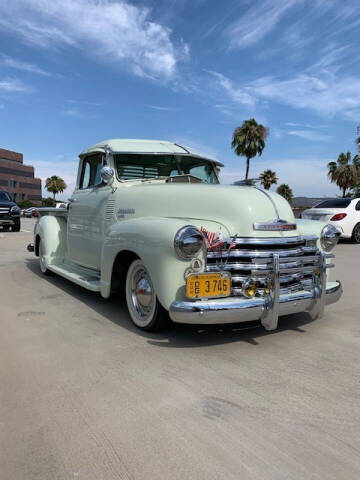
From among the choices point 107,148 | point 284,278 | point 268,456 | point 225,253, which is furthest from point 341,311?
point 107,148

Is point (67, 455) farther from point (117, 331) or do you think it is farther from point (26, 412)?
point (117, 331)

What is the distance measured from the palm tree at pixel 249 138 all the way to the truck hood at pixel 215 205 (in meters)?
26.9

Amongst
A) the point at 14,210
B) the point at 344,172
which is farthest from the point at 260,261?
the point at 344,172

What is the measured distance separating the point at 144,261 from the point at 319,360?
1594mm

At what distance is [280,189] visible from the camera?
47.3m

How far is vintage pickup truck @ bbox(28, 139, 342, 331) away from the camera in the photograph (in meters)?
2.98

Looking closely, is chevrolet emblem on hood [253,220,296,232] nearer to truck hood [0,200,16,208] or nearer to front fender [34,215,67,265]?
front fender [34,215,67,265]

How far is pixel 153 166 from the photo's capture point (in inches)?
A: 179

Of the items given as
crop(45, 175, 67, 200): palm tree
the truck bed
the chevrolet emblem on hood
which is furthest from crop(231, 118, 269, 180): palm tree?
crop(45, 175, 67, 200): palm tree

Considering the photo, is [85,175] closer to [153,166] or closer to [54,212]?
[153,166]

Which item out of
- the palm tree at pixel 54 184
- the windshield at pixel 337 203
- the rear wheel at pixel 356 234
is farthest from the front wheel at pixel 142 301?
the palm tree at pixel 54 184

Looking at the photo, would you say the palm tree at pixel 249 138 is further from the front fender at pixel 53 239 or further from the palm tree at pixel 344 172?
the front fender at pixel 53 239

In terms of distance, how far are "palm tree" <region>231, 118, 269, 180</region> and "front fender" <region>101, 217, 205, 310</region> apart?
2738 centimetres

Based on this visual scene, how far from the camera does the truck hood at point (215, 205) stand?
3260 millimetres
